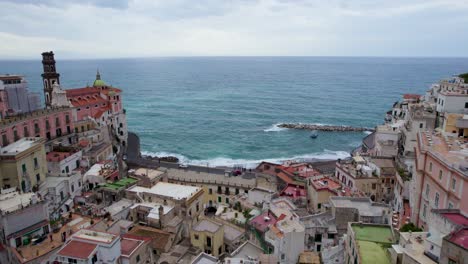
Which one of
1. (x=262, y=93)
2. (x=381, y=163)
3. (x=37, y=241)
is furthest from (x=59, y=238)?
(x=262, y=93)

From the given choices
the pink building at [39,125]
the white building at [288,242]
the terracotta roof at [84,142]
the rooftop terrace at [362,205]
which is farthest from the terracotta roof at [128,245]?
the terracotta roof at [84,142]

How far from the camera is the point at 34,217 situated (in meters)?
32.9

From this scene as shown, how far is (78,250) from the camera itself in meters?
28.2

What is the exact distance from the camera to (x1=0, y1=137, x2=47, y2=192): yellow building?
41.7 metres

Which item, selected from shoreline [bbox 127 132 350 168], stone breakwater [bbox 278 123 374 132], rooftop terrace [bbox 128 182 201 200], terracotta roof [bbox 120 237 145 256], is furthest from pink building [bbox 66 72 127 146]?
stone breakwater [bbox 278 123 374 132]

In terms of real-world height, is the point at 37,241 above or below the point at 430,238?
below

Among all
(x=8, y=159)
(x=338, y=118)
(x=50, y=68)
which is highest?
(x=50, y=68)

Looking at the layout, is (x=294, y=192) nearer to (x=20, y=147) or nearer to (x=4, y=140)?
(x=20, y=147)

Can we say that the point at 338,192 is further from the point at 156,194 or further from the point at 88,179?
the point at 88,179

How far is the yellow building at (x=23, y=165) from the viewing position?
41.7m

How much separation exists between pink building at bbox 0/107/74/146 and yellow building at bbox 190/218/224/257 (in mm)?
31137

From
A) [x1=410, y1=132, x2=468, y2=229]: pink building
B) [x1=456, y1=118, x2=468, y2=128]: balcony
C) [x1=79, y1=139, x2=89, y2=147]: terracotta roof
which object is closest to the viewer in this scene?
[x1=410, y1=132, x2=468, y2=229]: pink building

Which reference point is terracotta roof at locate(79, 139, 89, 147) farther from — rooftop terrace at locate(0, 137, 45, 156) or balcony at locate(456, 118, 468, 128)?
balcony at locate(456, 118, 468, 128)

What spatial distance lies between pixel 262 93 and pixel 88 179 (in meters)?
148
